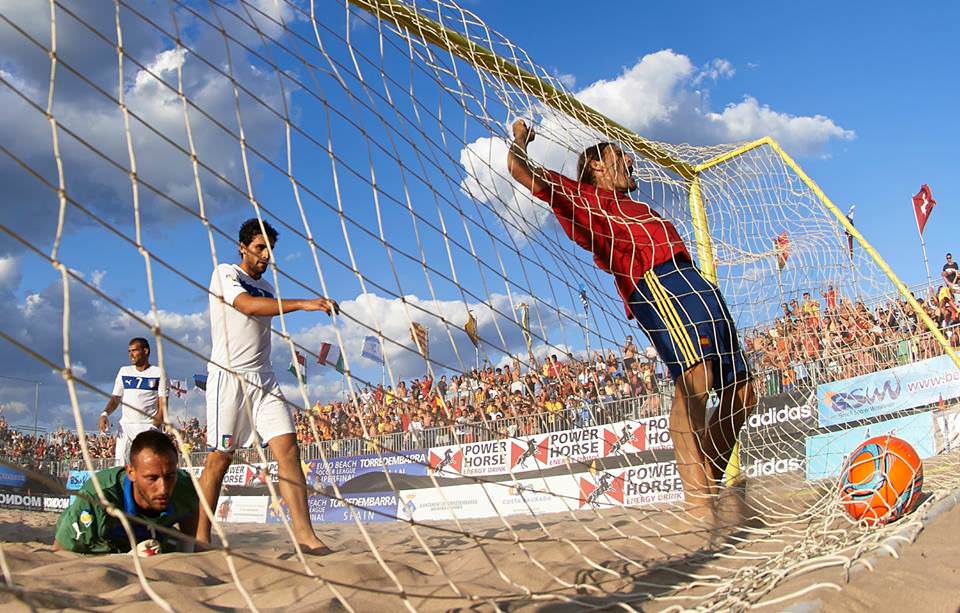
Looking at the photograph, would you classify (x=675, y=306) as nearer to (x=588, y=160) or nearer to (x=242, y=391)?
(x=588, y=160)

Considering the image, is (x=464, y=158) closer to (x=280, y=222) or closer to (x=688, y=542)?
(x=280, y=222)

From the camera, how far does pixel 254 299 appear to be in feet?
9.72

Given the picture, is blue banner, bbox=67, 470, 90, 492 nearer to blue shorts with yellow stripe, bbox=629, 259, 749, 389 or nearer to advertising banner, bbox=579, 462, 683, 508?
advertising banner, bbox=579, 462, 683, 508

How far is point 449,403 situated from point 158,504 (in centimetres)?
924

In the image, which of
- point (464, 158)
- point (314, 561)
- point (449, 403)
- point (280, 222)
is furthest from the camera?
point (449, 403)


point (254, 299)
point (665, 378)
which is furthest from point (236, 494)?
point (254, 299)

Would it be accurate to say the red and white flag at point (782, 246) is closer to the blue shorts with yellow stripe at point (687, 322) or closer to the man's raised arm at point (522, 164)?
the blue shorts with yellow stripe at point (687, 322)

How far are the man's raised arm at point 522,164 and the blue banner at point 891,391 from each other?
15.8 ft

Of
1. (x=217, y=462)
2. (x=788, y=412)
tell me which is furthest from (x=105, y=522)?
(x=788, y=412)

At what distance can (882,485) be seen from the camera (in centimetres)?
296

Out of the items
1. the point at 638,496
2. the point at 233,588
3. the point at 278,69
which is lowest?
the point at 638,496


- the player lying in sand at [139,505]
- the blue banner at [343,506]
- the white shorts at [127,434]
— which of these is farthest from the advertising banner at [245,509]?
the player lying in sand at [139,505]

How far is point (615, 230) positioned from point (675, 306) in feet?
1.51

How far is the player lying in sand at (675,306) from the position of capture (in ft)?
9.93
